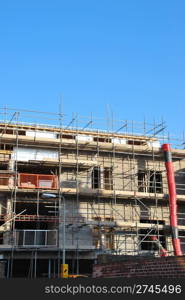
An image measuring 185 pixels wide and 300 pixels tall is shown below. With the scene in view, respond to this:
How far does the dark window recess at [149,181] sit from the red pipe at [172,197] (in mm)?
1665

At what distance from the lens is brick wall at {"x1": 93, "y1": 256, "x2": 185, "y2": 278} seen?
40.7 feet

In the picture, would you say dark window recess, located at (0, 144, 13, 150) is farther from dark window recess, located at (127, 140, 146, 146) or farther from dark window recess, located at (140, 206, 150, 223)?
dark window recess, located at (140, 206, 150, 223)

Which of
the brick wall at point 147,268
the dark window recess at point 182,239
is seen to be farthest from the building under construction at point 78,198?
the brick wall at point 147,268

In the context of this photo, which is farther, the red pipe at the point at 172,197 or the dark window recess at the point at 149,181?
the dark window recess at the point at 149,181

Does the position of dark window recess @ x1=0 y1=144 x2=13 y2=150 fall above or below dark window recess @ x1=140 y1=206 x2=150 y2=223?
above

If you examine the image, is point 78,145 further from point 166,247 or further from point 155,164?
point 166,247

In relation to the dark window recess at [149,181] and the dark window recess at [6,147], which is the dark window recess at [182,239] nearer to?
the dark window recess at [149,181]

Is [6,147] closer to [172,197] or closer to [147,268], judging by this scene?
[172,197]

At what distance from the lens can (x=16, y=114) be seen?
108 ft

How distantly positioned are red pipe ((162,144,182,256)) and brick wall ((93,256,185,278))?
16.6 meters

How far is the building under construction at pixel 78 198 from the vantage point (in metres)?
29.5

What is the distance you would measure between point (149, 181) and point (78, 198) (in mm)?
6223

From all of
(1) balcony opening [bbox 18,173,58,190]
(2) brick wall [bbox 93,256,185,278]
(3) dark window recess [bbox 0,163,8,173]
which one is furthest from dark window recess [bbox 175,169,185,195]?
(2) brick wall [bbox 93,256,185,278]

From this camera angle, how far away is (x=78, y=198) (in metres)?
31.9
